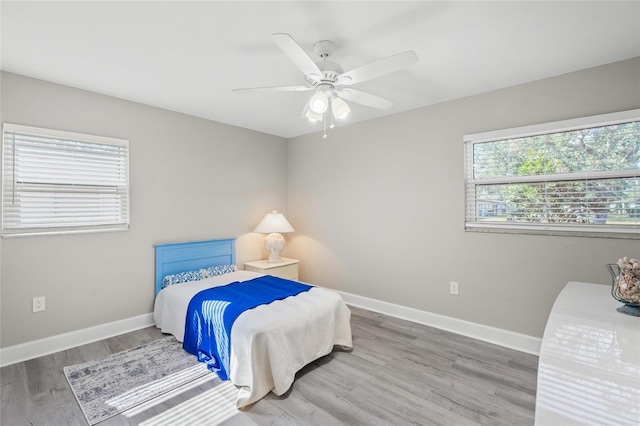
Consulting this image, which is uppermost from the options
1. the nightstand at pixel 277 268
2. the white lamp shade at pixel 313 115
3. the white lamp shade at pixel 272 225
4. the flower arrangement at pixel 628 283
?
the white lamp shade at pixel 313 115

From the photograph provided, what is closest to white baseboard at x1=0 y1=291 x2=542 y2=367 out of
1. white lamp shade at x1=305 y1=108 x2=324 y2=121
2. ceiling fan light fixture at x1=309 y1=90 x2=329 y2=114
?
white lamp shade at x1=305 y1=108 x2=324 y2=121

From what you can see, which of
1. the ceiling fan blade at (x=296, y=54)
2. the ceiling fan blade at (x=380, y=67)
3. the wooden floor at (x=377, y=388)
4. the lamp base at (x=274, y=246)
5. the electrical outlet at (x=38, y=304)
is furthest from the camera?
the lamp base at (x=274, y=246)

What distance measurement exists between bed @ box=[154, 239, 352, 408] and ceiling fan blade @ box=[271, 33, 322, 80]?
1765 mm

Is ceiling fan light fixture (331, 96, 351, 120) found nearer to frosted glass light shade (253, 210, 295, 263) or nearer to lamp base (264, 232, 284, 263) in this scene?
frosted glass light shade (253, 210, 295, 263)

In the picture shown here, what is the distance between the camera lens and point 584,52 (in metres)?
2.19

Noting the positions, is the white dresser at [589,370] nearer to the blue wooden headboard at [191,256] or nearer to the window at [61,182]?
the blue wooden headboard at [191,256]

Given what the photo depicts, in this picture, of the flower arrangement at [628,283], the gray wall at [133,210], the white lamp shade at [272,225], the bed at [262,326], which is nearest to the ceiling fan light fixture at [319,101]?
the bed at [262,326]

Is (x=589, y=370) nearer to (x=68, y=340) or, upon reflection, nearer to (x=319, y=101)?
(x=319, y=101)

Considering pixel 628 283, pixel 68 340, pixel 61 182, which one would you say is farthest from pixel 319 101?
pixel 68 340

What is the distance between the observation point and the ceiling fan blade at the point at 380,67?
1.64m

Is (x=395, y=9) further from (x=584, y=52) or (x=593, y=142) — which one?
(x=593, y=142)

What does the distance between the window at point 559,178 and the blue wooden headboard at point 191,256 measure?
2.97 meters

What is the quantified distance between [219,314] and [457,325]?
7.94 ft

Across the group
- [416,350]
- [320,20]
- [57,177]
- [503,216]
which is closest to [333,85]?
[320,20]
